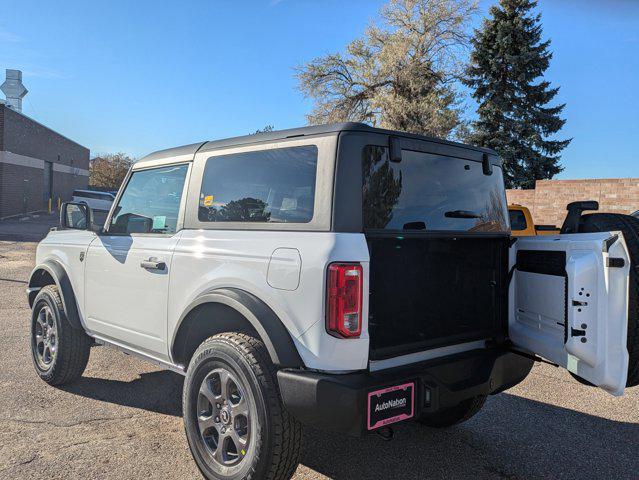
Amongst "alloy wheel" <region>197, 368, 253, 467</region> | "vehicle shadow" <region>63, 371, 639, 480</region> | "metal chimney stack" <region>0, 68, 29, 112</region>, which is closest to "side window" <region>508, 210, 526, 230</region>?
"vehicle shadow" <region>63, 371, 639, 480</region>

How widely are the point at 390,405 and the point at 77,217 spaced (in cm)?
343

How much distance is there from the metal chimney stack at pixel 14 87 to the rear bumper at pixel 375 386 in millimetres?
41759

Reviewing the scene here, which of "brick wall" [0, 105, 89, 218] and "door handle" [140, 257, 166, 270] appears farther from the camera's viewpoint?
"brick wall" [0, 105, 89, 218]

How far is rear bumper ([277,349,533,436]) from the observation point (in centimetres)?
240

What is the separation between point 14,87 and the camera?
37.1 meters

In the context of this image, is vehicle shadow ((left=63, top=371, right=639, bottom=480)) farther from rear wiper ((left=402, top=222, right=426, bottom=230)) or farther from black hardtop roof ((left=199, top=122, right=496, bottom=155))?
black hardtop roof ((left=199, top=122, right=496, bottom=155))

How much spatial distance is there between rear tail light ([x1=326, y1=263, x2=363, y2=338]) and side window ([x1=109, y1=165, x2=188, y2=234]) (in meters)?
1.51

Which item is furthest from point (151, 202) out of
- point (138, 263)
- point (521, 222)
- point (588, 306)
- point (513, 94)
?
point (513, 94)

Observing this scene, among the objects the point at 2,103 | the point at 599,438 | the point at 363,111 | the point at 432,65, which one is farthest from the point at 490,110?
the point at 599,438

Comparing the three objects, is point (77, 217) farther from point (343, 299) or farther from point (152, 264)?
point (343, 299)

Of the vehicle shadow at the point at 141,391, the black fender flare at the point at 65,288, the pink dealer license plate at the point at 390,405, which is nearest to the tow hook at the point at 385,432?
the pink dealer license plate at the point at 390,405

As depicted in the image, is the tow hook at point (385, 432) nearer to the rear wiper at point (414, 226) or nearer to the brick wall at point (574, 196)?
the rear wiper at point (414, 226)

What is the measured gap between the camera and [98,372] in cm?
497

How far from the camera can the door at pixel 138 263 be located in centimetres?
345
